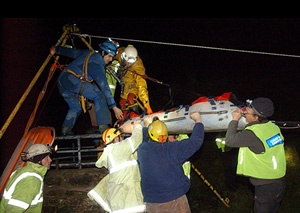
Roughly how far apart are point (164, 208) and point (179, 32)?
15.1 meters

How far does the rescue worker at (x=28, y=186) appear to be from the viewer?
3117 mm

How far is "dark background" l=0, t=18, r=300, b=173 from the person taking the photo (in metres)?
9.52

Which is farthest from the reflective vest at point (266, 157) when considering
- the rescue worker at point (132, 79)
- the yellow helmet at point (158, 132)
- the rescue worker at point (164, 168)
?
the rescue worker at point (132, 79)

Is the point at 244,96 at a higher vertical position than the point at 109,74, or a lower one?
lower

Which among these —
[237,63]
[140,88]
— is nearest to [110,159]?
[140,88]

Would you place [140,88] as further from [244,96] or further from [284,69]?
[284,69]

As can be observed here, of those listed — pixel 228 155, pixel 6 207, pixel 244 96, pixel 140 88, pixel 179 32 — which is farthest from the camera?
pixel 179 32

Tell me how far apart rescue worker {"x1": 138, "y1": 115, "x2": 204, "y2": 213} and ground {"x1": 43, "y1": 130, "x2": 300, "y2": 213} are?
1487 mm

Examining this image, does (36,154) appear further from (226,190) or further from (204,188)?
(226,190)

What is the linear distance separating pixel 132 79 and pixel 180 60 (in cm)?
1124

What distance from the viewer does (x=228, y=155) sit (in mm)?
7742

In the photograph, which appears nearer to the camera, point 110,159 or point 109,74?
point 110,159

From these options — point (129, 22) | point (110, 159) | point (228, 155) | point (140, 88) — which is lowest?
point (228, 155)

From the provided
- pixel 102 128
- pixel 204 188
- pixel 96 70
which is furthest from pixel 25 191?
pixel 204 188
